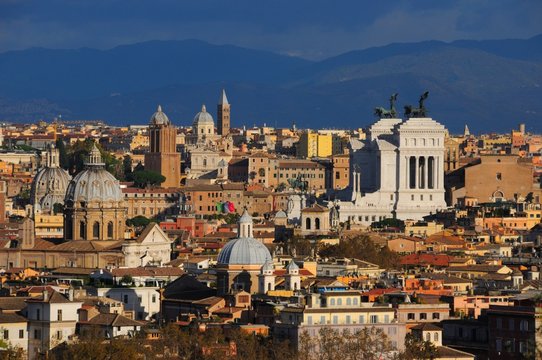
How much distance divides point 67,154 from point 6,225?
159 ft

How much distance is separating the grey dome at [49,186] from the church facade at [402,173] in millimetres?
14577

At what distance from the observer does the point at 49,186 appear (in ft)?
429

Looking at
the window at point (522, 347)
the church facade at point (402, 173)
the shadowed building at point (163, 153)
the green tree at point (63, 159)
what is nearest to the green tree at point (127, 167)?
the shadowed building at point (163, 153)

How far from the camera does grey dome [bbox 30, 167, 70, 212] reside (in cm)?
12722

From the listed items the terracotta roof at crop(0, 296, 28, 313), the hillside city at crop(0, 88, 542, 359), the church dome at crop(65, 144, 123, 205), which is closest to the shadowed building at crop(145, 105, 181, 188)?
the hillside city at crop(0, 88, 542, 359)

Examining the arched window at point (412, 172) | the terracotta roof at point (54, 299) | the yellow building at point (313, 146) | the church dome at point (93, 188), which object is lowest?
the terracotta roof at point (54, 299)

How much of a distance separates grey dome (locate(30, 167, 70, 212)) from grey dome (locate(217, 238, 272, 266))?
55103 mm

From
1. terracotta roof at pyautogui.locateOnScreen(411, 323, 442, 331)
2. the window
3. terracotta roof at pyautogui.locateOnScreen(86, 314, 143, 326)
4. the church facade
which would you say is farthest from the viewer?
the church facade

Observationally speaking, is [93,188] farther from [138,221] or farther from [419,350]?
[419,350]

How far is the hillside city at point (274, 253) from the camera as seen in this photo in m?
56.5

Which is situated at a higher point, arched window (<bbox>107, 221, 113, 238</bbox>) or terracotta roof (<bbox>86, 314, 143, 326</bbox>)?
arched window (<bbox>107, 221, 113, 238</bbox>)

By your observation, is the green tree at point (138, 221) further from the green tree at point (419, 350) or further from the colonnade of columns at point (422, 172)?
the green tree at point (419, 350)

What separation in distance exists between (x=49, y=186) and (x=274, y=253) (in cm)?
4515

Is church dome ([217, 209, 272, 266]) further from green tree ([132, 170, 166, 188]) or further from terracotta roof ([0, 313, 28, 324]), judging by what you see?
green tree ([132, 170, 166, 188])
